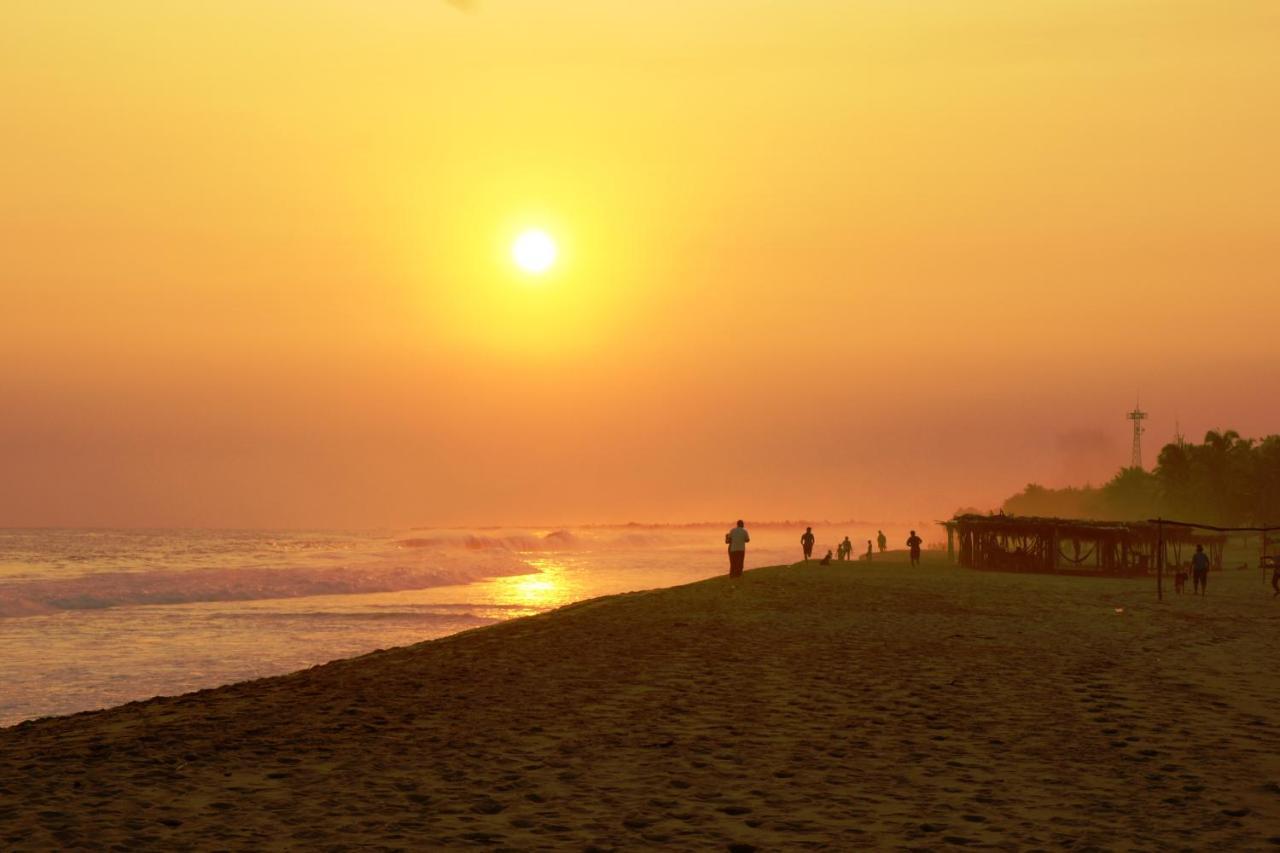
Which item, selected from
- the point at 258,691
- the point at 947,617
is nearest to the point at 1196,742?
the point at 258,691

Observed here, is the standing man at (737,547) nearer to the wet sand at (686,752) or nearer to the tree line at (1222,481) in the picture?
the wet sand at (686,752)

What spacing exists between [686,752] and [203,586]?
54.1m

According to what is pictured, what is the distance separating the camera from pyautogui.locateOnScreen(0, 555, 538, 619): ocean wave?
5075 cm

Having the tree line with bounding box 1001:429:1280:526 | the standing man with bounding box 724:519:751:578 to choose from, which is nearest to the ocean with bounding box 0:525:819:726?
the standing man with bounding box 724:519:751:578

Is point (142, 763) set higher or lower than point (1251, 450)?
lower

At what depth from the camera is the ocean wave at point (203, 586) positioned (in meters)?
50.8

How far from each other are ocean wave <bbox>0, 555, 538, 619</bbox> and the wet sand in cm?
3696

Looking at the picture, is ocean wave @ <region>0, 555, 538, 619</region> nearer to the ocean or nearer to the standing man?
the ocean

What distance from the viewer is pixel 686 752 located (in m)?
10.9

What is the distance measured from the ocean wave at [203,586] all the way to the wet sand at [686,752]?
3696 centimetres

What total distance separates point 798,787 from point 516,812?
2.36m

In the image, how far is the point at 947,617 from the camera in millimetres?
26719

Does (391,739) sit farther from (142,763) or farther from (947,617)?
(947,617)

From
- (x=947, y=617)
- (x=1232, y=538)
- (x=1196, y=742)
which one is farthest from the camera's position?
(x=1232, y=538)
